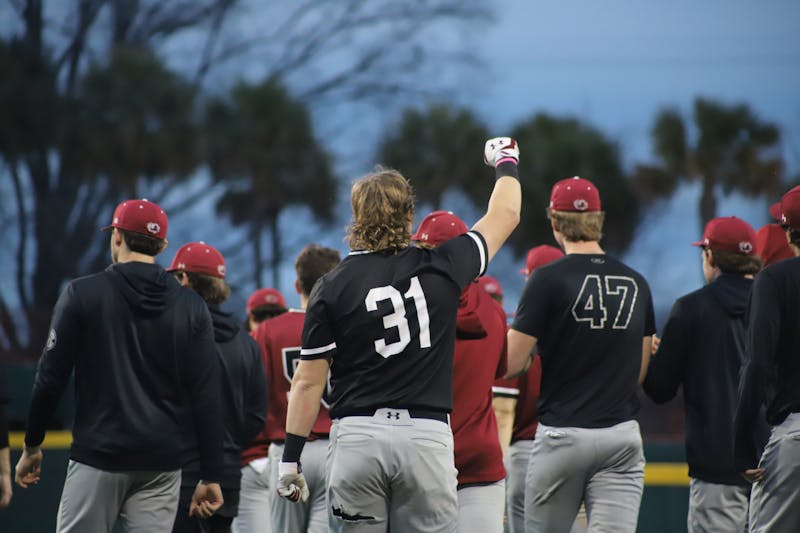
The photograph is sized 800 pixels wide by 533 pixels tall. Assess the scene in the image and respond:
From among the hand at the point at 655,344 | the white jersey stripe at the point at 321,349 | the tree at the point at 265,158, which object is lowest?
the hand at the point at 655,344

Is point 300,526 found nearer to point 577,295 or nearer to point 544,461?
point 544,461

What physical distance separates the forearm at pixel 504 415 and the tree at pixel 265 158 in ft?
81.3

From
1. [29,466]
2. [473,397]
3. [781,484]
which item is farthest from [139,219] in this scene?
[781,484]

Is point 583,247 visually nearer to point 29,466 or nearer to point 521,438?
point 521,438

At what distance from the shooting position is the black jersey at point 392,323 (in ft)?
13.3

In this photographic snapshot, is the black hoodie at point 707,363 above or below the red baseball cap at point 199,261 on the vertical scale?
below

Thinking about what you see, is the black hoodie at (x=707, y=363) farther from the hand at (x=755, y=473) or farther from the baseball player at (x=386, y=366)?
the baseball player at (x=386, y=366)

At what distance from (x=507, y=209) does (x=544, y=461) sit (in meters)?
1.71

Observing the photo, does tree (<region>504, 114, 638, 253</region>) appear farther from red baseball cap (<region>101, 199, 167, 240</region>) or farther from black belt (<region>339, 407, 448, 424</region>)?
black belt (<region>339, 407, 448, 424</region>)

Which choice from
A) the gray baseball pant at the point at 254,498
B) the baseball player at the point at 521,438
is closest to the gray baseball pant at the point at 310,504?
the gray baseball pant at the point at 254,498

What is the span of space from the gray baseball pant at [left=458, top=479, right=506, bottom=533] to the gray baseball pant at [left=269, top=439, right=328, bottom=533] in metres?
1.24

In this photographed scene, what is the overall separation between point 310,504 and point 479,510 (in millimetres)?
1509

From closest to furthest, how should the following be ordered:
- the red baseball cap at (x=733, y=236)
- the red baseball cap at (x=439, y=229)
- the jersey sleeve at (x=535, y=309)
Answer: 1. the red baseball cap at (x=439, y=229)
2. the jersey sleeve at (x=535, y=309)
3. the red baseball cap at (x=733, y=236)

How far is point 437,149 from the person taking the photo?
1345 inches
